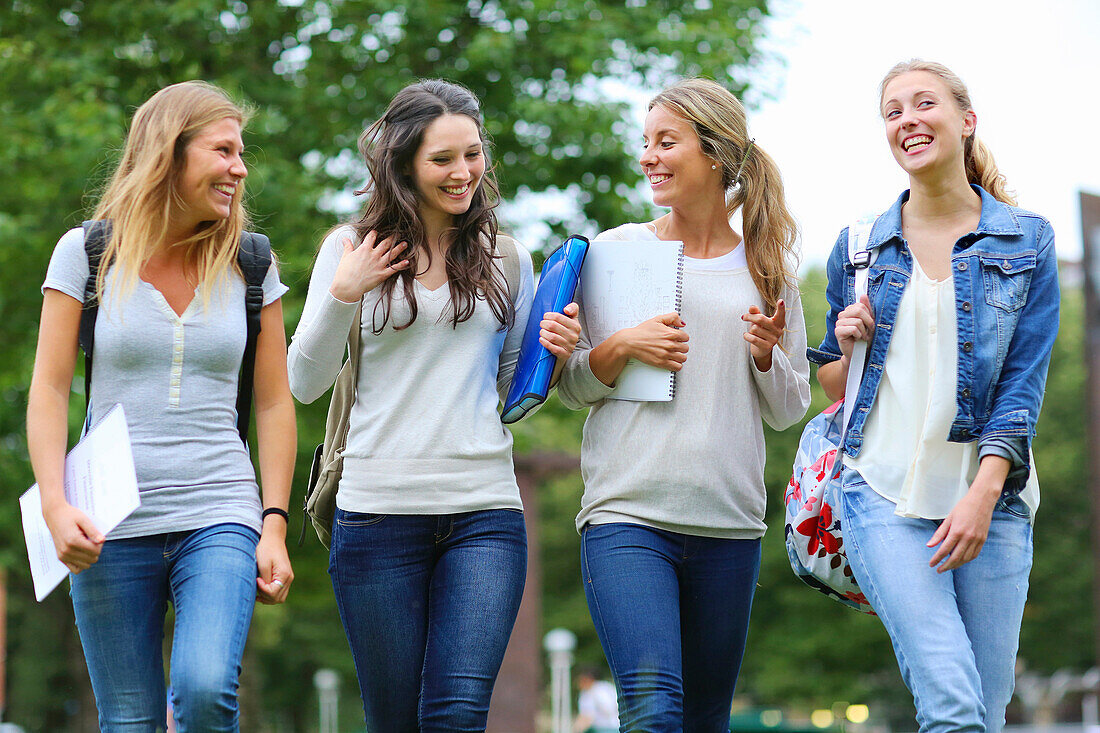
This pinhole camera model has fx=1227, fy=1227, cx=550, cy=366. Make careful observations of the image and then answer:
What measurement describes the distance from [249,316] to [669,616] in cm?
148

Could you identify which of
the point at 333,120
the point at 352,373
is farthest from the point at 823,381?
the point at 333,120

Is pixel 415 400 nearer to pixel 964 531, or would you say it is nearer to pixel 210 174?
pixel 210 174

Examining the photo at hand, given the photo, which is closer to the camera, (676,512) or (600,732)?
(676,512)

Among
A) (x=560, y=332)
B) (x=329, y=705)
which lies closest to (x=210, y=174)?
(x=560, y=332)

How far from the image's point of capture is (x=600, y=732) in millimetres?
13562

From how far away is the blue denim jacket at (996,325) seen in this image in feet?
11.0

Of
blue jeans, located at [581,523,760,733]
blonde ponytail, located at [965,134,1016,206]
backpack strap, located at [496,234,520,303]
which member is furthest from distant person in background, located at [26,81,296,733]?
blonde ponytail, located at [965,134,1016,206]

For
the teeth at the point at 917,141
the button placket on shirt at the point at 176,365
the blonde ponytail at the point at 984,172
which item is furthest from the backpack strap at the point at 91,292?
the blonde ponytail at the point at 984,172

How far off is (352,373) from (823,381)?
1.47 meters

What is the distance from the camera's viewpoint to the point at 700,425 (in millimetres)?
3758

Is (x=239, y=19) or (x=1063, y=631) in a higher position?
(x=239, y=19)

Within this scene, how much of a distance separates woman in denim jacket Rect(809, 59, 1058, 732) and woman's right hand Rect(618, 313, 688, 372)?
1.55ft

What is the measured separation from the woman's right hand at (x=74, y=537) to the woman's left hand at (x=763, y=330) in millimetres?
1929

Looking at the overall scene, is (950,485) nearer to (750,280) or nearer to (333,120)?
(750,280)
